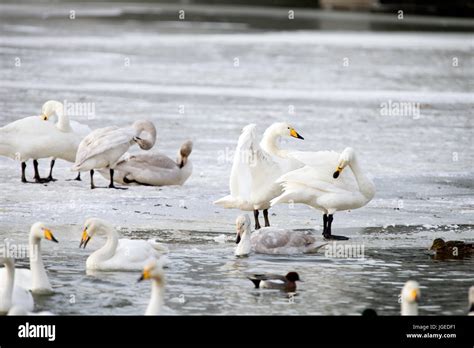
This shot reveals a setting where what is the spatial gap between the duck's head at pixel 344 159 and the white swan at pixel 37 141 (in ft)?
11.2

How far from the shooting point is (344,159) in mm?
10297

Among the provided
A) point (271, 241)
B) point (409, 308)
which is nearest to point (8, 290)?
point (409, 308)

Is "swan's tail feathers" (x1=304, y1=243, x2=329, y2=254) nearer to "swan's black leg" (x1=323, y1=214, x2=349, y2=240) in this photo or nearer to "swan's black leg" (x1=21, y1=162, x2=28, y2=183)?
"swan's black leg" (x1=323, y1=214, x2=349, y2=240)

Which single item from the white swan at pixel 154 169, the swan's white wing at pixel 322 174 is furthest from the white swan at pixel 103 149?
the swan's white wing at pixel 322 174

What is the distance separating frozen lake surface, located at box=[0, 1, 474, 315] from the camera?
8688 mm

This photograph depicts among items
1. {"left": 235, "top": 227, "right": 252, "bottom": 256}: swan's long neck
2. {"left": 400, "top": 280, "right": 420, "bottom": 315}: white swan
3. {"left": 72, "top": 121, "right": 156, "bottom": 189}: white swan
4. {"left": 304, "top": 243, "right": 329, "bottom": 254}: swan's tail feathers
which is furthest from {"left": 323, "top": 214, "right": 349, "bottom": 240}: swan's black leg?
{"left": 400, "top": 280, "right": 420, "bottom": 315}: white swan

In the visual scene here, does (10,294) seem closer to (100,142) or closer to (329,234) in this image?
(329,234)

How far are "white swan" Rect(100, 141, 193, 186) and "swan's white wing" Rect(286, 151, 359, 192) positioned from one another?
82.5 inches

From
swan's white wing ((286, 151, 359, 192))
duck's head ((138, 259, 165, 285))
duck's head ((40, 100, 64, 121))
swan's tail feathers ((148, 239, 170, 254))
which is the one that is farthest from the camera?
duck's head ((40, 100, 64, 121))

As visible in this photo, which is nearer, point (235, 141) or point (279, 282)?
point (279, 282)

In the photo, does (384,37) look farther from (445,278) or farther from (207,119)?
(445,278)

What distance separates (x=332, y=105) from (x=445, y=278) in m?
9.51

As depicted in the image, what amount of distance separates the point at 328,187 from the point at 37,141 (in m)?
3.49
